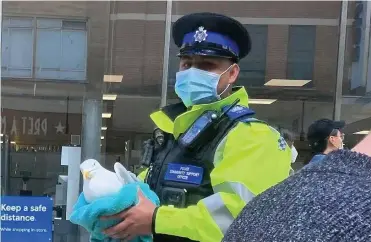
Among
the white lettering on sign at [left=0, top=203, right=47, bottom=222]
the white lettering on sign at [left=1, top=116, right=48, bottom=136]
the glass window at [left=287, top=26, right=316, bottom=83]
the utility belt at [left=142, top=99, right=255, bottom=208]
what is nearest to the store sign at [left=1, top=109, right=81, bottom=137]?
the white lettering on sign at [left=1, top=116, right=48, bottom=136]

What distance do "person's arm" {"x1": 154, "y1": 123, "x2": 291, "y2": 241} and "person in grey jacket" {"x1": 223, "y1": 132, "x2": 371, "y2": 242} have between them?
1.06 metres

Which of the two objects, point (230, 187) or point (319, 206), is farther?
point (230, 187)

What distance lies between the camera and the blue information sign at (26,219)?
503 cm

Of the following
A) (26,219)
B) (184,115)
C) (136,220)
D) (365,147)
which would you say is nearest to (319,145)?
(184,115)

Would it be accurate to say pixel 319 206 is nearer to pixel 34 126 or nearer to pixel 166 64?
pixel 166 64

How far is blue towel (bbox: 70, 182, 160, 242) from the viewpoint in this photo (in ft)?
5.44

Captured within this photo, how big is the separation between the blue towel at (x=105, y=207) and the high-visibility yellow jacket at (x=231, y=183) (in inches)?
4.0

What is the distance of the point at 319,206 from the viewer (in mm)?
571

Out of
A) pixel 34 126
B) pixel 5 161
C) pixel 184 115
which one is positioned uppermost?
pixel 184 115

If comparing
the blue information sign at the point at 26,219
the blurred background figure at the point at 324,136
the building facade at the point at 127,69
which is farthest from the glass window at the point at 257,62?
the blue information sign at the point at 26,219

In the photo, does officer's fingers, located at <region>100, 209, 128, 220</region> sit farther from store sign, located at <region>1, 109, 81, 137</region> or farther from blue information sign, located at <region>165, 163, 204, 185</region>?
store sign, located at <region>1, 109, 81, 137</region>

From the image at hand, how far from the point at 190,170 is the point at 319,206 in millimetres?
1315

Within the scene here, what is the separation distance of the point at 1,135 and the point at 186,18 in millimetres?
4057

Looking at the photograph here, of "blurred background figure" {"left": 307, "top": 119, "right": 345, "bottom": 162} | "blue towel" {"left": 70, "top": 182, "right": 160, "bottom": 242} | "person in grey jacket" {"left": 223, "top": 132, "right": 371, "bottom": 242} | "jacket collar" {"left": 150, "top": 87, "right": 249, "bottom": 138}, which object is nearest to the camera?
"person in grey jacket" {"left": 223, "top": 132, "right": 371, "bottom": 242}
